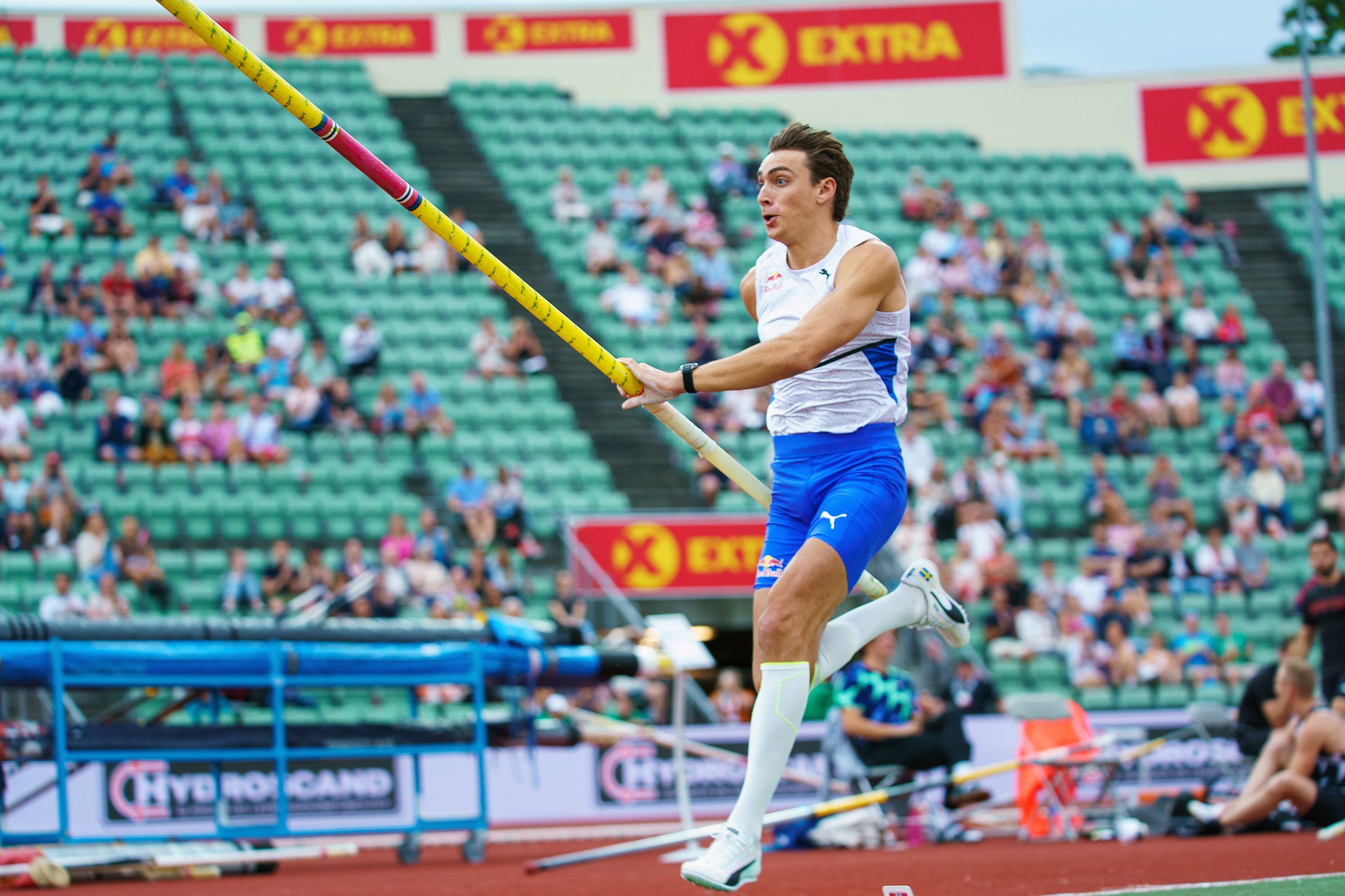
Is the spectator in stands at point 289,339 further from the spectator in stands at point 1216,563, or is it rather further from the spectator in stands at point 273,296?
the spectator in stands at point 1216,563

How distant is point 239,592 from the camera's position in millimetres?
15070

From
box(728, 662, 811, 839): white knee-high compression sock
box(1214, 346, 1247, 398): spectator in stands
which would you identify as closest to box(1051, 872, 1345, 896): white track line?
box(728, 662, 811, 839): white knee-high compression sock

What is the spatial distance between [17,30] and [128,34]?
74.0 inches

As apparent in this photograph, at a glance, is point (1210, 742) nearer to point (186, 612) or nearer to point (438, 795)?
point (438, 795)

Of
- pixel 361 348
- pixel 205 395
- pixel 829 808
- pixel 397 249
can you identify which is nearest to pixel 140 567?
pixel 205 395

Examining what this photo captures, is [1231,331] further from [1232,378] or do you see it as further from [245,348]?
[245,348]

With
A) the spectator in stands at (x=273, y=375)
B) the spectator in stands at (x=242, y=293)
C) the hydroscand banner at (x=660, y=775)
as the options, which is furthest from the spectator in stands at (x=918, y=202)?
the hydroscand banner at (x=660, y=775)

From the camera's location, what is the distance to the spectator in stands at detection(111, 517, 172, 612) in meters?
15.1

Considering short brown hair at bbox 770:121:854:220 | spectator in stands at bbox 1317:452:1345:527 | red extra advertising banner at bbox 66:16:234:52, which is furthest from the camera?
red extra advertising banner at bbox 66:16:234:52

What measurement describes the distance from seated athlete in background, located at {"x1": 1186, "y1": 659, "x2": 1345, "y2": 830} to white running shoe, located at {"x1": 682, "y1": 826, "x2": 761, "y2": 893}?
607 cm

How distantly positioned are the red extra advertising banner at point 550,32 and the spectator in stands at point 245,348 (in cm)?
1126

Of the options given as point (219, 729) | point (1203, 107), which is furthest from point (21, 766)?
point (1203, 107)

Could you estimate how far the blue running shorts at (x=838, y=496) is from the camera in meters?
5.50

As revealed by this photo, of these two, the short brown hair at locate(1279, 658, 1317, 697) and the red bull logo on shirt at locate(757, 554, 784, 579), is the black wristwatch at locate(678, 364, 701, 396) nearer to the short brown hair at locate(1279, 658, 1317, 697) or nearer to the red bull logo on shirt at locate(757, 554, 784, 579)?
the red bull logo on shirt at locate(757, 554, 784, 579)
